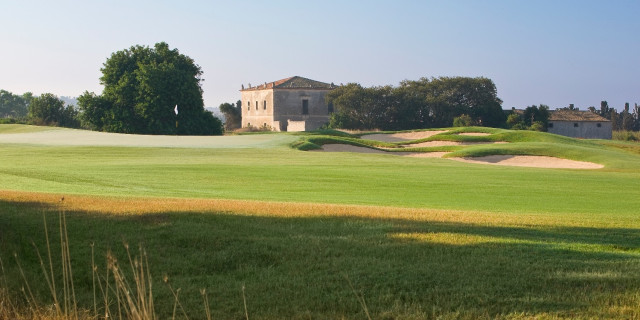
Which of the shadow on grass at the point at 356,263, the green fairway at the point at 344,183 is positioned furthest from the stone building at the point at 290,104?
the shadow on grass at the point at 356,263

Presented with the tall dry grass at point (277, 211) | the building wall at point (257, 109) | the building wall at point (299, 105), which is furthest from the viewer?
the building wall at point (257, 109)

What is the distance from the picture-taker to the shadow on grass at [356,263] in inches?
282

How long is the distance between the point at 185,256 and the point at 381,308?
3027mm

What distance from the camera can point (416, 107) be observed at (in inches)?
3740

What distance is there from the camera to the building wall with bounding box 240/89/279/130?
108750mm

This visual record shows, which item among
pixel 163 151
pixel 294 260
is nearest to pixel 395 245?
pixel 294 260

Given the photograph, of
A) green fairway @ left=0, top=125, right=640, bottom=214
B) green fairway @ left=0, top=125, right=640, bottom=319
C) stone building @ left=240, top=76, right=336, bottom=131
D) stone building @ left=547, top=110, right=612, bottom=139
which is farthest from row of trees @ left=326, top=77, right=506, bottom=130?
green fairway @ left=0, top=125, right=640, bottom=319

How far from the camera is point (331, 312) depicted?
7027 millimetres

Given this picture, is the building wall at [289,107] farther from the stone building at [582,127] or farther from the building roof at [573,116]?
the stone building at [582,127]

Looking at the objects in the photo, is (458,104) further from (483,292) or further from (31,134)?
(483,292)

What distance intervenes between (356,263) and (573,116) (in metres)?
99.3

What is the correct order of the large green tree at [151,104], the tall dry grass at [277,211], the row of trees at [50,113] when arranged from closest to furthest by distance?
the tall dry grass at [277,211], the large green tree at [151,104], the row of trees at [50,113]

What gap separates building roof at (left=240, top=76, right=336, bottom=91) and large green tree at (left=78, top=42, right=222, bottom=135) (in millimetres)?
35024

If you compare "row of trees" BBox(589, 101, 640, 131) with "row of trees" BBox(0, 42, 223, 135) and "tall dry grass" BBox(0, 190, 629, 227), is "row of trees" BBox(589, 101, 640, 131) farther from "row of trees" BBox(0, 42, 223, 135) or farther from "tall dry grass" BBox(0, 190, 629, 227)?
"tall dry grass" BBox(0, 190, 629, 227)
